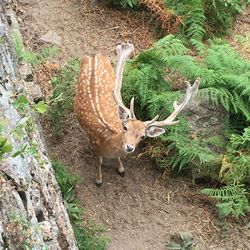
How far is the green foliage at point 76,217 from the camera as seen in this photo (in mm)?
6569

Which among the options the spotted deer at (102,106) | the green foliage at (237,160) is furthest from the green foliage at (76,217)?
the green foliage at (237,160)

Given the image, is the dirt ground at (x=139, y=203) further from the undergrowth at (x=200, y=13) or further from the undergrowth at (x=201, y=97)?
the undergrowth at (x=200, y=13)

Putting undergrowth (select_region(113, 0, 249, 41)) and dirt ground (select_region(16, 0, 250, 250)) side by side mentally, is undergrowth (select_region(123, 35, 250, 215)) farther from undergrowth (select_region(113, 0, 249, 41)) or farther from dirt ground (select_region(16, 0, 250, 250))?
undergrowth (select_region(113, 0, 249, 41))

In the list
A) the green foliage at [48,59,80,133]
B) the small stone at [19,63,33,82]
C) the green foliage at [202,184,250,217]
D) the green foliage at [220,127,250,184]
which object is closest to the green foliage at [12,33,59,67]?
the small stone at [19,63,33,82]

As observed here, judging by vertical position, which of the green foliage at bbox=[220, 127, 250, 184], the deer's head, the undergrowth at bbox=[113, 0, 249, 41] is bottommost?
the green foliage at bbox=[220, 127, 250, 184]

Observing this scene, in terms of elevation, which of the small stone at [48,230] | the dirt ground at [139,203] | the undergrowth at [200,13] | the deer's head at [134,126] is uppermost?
the small stone at [48,230]

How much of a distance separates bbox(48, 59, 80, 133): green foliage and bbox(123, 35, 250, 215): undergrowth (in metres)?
0.75

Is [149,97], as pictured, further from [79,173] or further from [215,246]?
[215,246]

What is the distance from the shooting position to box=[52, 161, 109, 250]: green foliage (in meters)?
6.57

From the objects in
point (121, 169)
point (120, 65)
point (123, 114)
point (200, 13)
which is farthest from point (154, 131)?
point (200, 13)

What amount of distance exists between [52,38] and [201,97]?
2738mm

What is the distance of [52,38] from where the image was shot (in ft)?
31.3

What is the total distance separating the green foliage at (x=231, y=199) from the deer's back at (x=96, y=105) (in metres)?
1.46

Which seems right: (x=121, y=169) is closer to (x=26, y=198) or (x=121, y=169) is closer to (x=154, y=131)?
(x=154, y=131)
